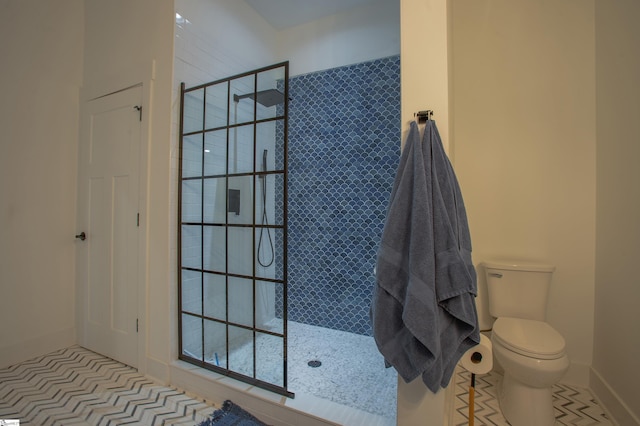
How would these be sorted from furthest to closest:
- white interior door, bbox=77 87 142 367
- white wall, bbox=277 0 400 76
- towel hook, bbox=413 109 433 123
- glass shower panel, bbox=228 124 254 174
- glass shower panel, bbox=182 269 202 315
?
white wall, bbox=277 0 400 76 < white interior door, bbox=77 87 142 367 < glass shower panel, bbox=182 269 202 315 < glass shower panel, bbox=228 124 254 174 < towel hook, bbox=413 109 433 123

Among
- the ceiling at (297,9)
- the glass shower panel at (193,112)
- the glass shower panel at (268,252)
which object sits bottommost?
the glass shower panel at (268,252)

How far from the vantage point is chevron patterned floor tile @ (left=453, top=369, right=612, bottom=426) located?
1.47 metres

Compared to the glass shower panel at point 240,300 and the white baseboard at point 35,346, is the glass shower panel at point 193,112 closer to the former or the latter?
the glass shower panel at point 240,300

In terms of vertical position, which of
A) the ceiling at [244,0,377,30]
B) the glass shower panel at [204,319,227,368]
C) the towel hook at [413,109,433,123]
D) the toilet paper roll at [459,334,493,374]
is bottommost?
the glass shower panel at [204,319,227,368]

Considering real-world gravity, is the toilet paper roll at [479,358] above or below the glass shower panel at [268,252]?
A: below

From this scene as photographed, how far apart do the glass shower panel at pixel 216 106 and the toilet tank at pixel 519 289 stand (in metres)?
2.15

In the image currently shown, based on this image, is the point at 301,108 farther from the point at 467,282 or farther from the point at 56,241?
the point at 56,241

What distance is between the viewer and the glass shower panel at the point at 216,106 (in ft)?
6.05

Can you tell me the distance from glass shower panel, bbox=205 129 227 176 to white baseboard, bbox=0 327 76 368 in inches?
75.4

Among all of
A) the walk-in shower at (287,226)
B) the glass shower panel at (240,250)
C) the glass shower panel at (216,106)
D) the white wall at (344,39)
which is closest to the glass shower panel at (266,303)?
the walk-in shower at (287,226)

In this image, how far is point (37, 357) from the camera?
2076 mm

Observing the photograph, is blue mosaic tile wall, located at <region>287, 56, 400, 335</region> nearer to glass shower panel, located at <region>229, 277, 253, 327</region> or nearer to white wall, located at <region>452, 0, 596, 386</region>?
white wall, located at <region>452, 0, 596, 386</region>

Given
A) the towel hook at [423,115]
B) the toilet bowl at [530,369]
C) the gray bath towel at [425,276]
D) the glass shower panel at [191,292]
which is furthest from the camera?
the glass shower panel at [191,292]

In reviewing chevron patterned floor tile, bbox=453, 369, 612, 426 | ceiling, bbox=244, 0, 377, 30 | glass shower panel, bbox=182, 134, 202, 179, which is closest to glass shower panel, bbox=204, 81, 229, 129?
glass shower panel, bbox=182, 134, 202, 179
